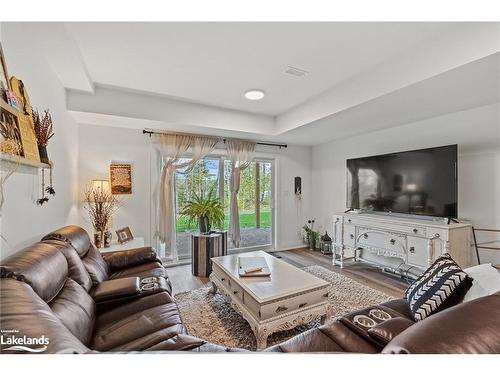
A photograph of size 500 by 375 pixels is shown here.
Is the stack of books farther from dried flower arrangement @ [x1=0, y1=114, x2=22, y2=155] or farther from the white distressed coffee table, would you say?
dried flower arrangement @ [x1=0, y1=114, x2=22, y2=155]

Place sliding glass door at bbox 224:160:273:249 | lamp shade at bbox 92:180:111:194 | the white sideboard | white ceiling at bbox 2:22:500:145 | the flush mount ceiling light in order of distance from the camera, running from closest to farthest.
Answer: white ceiling at bbox 2:22:500:145
the white sideboard
the flush mount ceiling light
lamp shade at bbox 92:180:111:194
sliding glass door at bbox 224:160:273:249

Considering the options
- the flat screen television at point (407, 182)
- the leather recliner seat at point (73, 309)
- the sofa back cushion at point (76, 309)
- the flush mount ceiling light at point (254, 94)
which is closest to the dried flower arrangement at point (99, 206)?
the leather recliner seat at point (73, 309)

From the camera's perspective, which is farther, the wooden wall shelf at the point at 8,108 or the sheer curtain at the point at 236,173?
the sheer curtain at the point at 236,173

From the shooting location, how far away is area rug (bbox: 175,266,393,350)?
182 centimetres

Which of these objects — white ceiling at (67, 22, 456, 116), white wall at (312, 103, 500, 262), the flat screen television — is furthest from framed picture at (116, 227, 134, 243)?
white wall at (312, 103, 500, 262)

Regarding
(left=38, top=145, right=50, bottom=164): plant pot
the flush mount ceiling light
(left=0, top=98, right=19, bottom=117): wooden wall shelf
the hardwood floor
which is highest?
the flush mount ceiling light

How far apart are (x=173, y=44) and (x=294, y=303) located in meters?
2.28

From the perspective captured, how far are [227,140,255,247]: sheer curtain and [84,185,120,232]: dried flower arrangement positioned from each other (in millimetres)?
1861

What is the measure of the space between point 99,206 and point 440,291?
11.2ft

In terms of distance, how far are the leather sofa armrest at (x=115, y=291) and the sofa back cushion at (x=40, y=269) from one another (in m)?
0.26

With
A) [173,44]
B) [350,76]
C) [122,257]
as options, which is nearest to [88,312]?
[122,257]

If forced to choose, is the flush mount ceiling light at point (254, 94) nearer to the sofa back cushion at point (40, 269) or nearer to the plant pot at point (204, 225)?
the plant pot at point (204, 225)

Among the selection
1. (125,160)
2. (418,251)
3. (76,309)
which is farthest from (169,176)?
(418,251)

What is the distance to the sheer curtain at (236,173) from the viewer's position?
13.3ft
